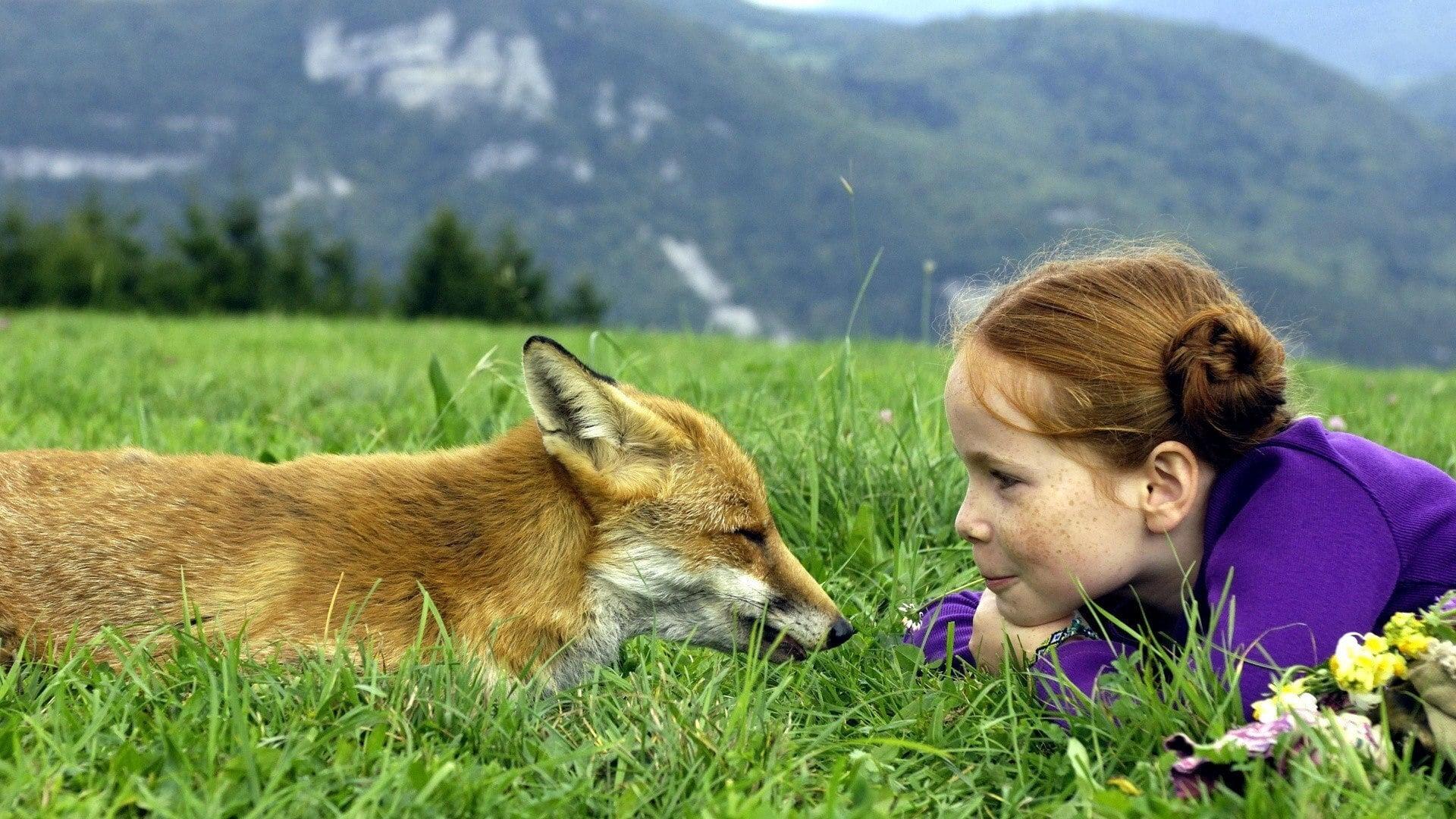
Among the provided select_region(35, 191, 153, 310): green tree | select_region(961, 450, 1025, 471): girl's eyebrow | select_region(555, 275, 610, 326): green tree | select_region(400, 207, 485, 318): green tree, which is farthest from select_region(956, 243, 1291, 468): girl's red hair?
select_region(555, 275, 610, 326): green tree

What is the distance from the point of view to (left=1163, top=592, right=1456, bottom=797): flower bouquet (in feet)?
8.73

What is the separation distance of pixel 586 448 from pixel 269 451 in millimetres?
2426

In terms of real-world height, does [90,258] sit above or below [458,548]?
below

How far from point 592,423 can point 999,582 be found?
1350 mm

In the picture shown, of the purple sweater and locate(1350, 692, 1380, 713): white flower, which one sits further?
Result: the purple sweater

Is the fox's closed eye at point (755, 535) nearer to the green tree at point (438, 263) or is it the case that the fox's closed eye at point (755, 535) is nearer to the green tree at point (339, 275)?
the green tree at point (339, 275)

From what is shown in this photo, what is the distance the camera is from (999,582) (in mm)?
3619

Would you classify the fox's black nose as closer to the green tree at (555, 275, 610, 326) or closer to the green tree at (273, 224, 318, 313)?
the green tree at (273, 224, 318, 313)

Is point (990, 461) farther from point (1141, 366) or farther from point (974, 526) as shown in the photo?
point (1141, 366)

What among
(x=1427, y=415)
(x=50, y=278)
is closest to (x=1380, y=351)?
(x=50, y=278)

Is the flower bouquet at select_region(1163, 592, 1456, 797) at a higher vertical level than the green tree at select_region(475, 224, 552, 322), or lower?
higher

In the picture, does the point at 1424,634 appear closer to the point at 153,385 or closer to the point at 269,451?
the point at 269,451

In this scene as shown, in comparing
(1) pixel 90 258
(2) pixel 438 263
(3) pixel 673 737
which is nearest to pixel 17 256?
(1) pixel 90 258

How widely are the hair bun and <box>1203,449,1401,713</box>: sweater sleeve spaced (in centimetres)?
14
